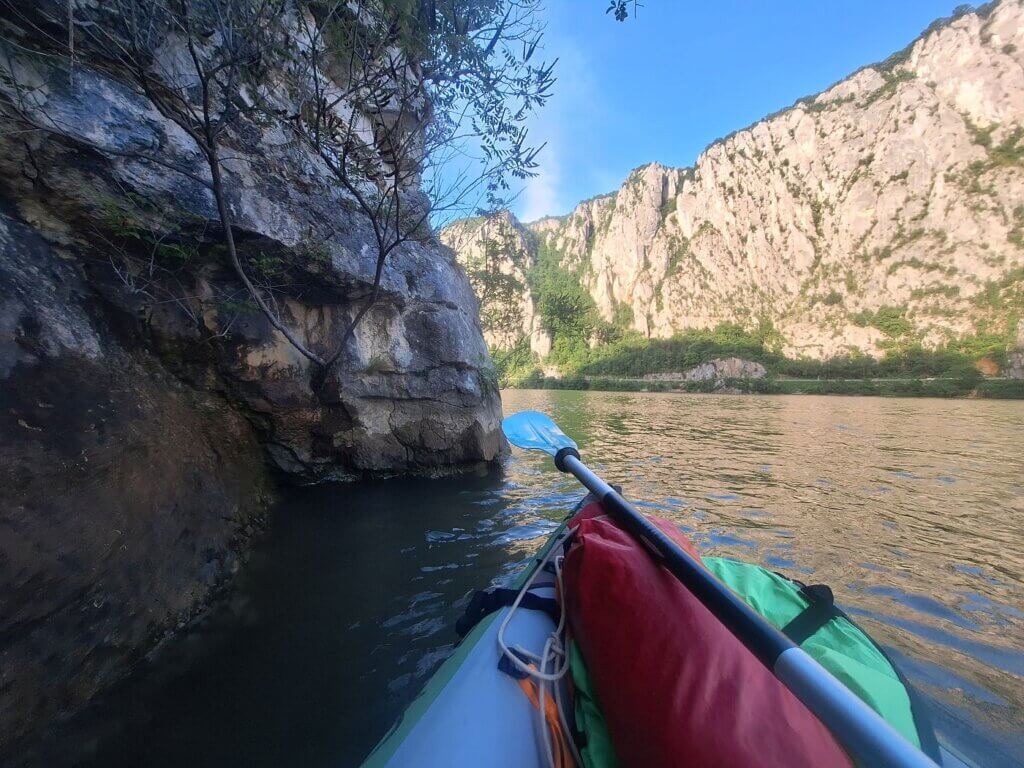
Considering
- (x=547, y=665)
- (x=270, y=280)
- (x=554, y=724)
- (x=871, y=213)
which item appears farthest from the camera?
(x=871, y=213)

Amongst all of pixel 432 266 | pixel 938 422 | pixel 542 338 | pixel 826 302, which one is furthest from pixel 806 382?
pixel 432 266

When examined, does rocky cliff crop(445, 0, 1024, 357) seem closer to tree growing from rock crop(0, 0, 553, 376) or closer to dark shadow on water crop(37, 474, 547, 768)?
tree growing from rock crop(0, 0, 553, 376)

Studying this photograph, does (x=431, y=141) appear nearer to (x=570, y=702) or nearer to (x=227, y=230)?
(x=227, y=230)

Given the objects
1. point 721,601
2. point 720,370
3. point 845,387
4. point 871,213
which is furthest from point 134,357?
point 871,213

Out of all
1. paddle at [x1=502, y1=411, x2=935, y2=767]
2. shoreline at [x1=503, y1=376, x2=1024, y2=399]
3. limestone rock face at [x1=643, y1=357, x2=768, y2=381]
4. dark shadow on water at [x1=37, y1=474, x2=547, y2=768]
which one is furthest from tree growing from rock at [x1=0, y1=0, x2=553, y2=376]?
limestone rock face at [x1=643, y1=357, x2=768, y2=381]

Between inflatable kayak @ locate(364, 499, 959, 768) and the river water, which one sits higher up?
inflatable kayak @ locate(364, 499, 959, 768)

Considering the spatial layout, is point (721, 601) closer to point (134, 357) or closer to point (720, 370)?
point (134, 357)

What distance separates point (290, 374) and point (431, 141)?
368cm

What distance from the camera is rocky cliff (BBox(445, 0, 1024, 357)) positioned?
60000 mm

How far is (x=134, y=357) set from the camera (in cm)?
400

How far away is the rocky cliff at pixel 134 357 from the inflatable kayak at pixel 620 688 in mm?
2415

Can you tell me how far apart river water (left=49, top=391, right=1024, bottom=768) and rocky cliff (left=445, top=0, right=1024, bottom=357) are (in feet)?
154

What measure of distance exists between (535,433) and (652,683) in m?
5.06

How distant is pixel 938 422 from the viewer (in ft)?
55.4
